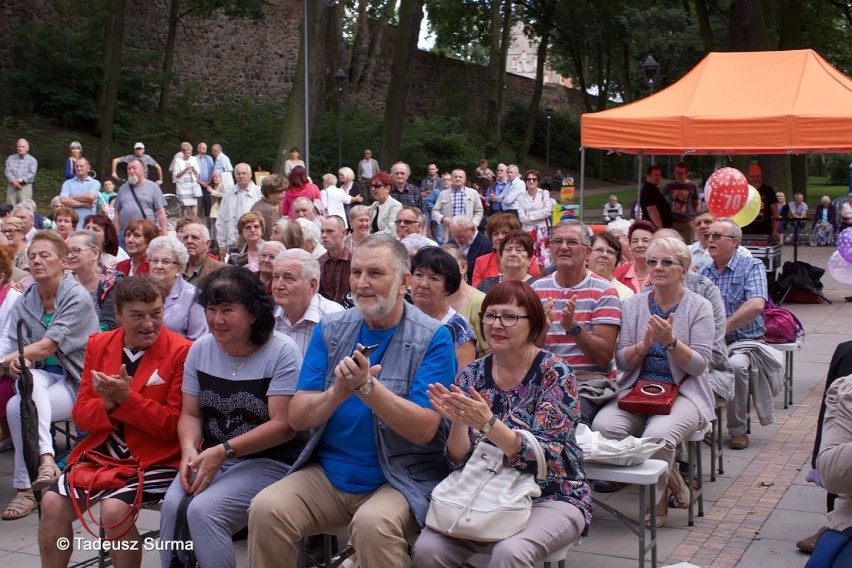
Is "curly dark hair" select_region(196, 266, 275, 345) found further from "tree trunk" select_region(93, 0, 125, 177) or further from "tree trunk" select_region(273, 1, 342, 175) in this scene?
"tree trunk" select_region(93, 0, 125, 177)

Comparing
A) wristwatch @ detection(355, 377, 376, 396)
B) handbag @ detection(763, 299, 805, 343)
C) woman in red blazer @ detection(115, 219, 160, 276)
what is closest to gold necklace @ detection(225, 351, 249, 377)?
wristwatch @ detection(355, 377, 376, 396)

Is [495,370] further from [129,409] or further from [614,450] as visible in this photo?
[129,409]

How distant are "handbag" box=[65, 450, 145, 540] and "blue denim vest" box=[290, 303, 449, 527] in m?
0.76

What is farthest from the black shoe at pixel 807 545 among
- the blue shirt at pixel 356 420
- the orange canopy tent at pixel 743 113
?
the orange canopy tent at pixel 743 113

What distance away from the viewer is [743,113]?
12.0 meters

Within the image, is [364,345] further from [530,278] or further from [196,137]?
[196,137]

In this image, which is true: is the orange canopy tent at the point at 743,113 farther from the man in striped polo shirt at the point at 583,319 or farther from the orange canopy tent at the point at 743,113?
the man in striped polo shirt at the point at 583,319

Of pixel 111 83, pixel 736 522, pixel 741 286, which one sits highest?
pixel 111 83

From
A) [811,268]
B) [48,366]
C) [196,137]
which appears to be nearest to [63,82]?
[196,137]

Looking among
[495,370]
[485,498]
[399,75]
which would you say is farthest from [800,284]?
[399,75]

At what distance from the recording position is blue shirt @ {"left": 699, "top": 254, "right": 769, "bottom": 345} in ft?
23.5

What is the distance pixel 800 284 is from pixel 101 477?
40.1 ft

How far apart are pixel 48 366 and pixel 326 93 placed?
1158 inches

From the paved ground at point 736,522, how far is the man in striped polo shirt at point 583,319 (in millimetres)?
731
